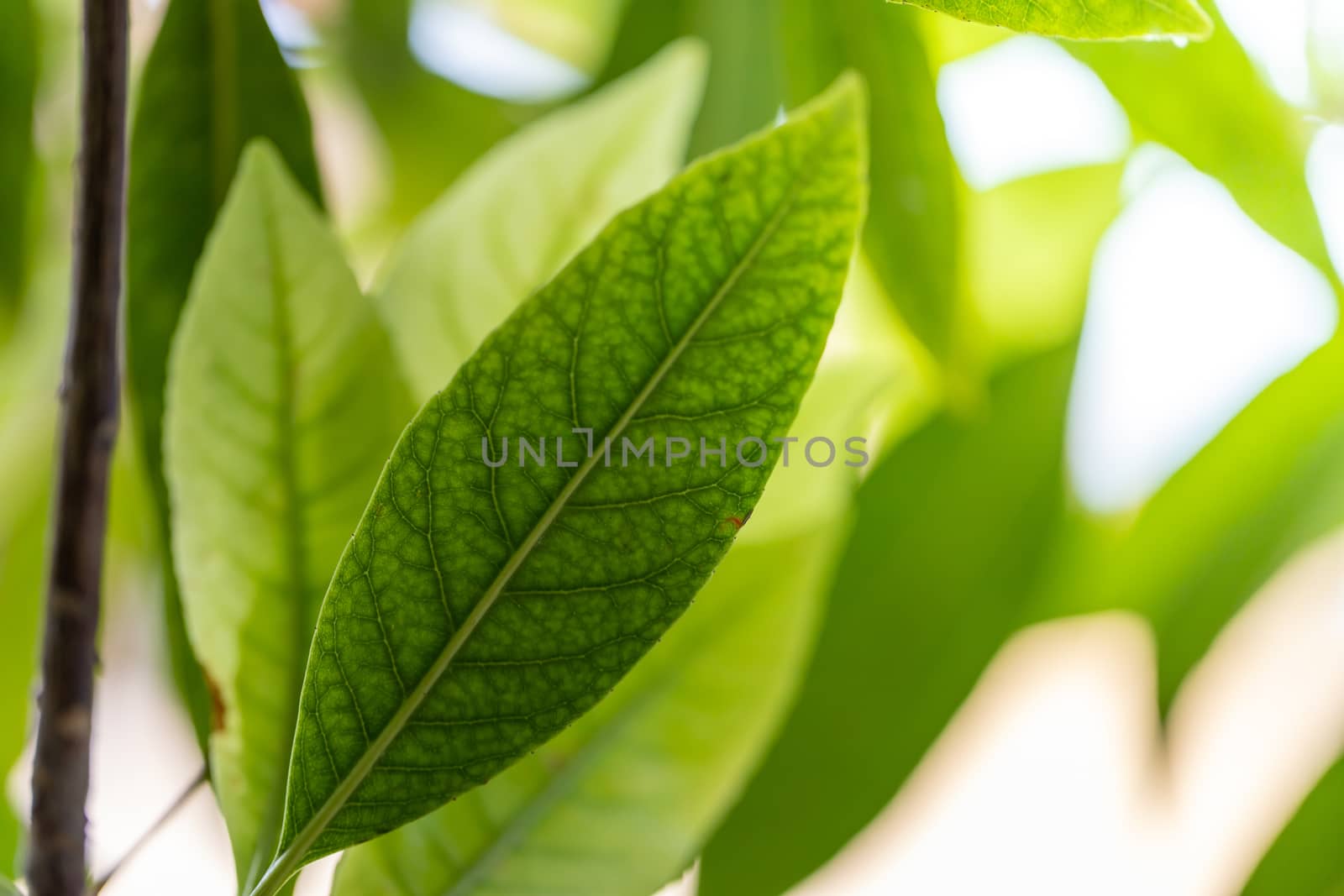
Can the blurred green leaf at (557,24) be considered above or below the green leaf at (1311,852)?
above

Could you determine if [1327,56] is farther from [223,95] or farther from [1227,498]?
[223,95]

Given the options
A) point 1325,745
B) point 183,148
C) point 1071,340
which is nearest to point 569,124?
point 183,148

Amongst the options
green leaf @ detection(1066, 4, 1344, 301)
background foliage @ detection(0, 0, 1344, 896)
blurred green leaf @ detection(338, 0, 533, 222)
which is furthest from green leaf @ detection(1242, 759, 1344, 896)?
blurred green leaf @ detection(338, 0, 533, 222)

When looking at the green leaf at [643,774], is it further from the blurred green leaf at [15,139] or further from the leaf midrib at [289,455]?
the blurred green leaf at [15,139]

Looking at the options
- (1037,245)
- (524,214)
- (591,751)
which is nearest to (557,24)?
(1037,245)

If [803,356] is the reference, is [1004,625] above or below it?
below

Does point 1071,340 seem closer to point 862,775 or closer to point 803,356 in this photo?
point 862,775

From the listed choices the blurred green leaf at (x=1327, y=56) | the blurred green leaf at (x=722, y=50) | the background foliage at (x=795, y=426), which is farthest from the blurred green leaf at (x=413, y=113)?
the blurred green leaf at (x=1327, y=56)
